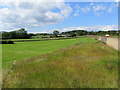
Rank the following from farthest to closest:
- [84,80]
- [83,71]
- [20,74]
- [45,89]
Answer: [83,71]
[20,74]
[84,80]
[45,89]

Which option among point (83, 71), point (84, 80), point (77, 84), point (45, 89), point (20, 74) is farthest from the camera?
point (83, 71)

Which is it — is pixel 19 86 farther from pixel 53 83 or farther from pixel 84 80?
pixel 84 80

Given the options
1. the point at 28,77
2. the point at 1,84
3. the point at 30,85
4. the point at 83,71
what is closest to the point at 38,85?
the point at 30,85

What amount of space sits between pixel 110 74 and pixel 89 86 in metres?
2.41

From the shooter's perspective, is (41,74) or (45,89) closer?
(45,89)

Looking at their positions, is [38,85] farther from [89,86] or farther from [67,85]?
[89,86]

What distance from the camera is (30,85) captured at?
5.68m

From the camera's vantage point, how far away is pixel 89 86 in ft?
18.7

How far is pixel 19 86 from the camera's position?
18.2 feet

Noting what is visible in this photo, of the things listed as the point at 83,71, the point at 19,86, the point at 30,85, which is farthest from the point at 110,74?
the point at 19,86

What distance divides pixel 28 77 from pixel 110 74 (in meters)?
4.86

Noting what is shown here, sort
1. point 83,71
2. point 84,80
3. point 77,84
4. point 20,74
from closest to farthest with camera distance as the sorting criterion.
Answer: point 77,84 < point 84,80 < point 20,74 < point 83,71

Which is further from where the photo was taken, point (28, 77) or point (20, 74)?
point (20, 74)

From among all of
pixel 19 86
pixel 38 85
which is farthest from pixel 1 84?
pixel 38 85
